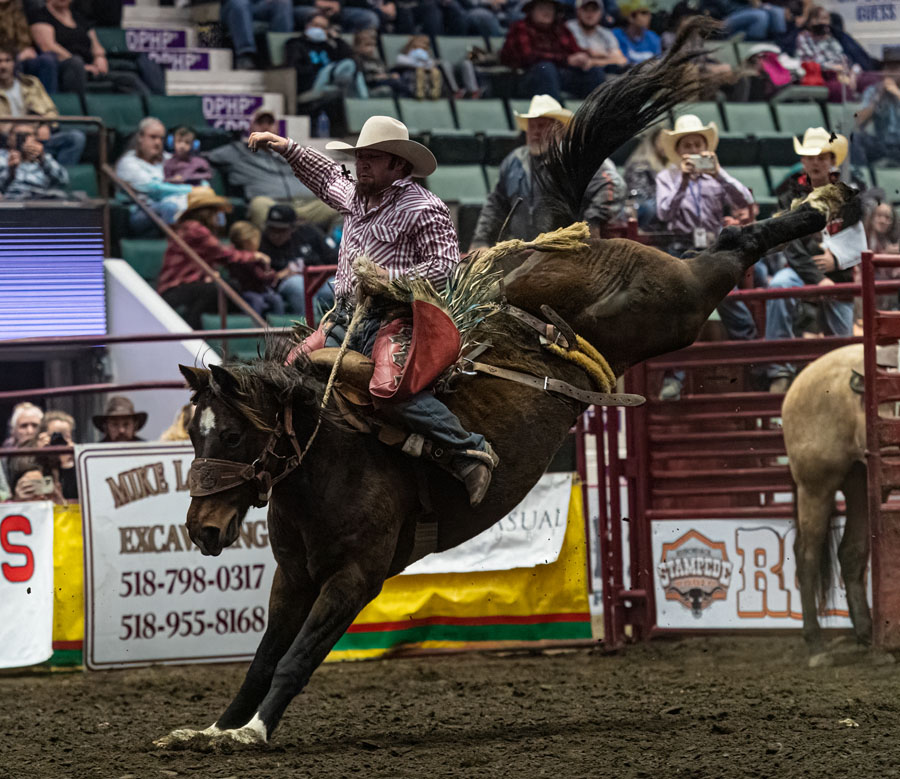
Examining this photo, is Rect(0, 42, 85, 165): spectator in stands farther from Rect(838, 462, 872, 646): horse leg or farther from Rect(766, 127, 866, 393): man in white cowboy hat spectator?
Rect(838, 462, 872, 646): horse leg

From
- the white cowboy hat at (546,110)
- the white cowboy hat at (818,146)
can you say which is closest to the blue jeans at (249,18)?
the white cowboy hat at (546,110)

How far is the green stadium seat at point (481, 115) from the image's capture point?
45.2 feet

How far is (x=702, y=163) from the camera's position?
8.26 m

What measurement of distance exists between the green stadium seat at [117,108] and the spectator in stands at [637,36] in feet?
17.7

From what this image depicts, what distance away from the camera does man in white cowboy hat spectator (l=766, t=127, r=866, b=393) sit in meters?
8.24

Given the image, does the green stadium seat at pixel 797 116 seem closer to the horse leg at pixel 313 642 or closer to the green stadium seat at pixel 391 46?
the green stadium seat at pixel 391 46

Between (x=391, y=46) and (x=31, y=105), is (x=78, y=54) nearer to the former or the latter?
(x=31, y=105)

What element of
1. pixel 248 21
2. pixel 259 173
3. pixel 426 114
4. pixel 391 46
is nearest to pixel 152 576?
pixel 259 173

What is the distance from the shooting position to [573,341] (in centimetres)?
559

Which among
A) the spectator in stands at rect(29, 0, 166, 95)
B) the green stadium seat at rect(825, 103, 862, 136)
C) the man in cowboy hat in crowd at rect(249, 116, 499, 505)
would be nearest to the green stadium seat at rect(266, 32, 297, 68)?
the spectator in stands at rect(29, 0, 166, 95)

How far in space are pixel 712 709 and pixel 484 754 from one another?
→ 1234mm

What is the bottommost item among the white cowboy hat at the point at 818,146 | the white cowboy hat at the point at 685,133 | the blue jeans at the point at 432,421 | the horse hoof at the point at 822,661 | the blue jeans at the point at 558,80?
the horse hoof at the point at 822,661

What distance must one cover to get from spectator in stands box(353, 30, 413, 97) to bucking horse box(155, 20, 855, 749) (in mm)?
8104

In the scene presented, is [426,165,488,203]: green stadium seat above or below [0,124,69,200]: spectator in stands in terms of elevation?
above
